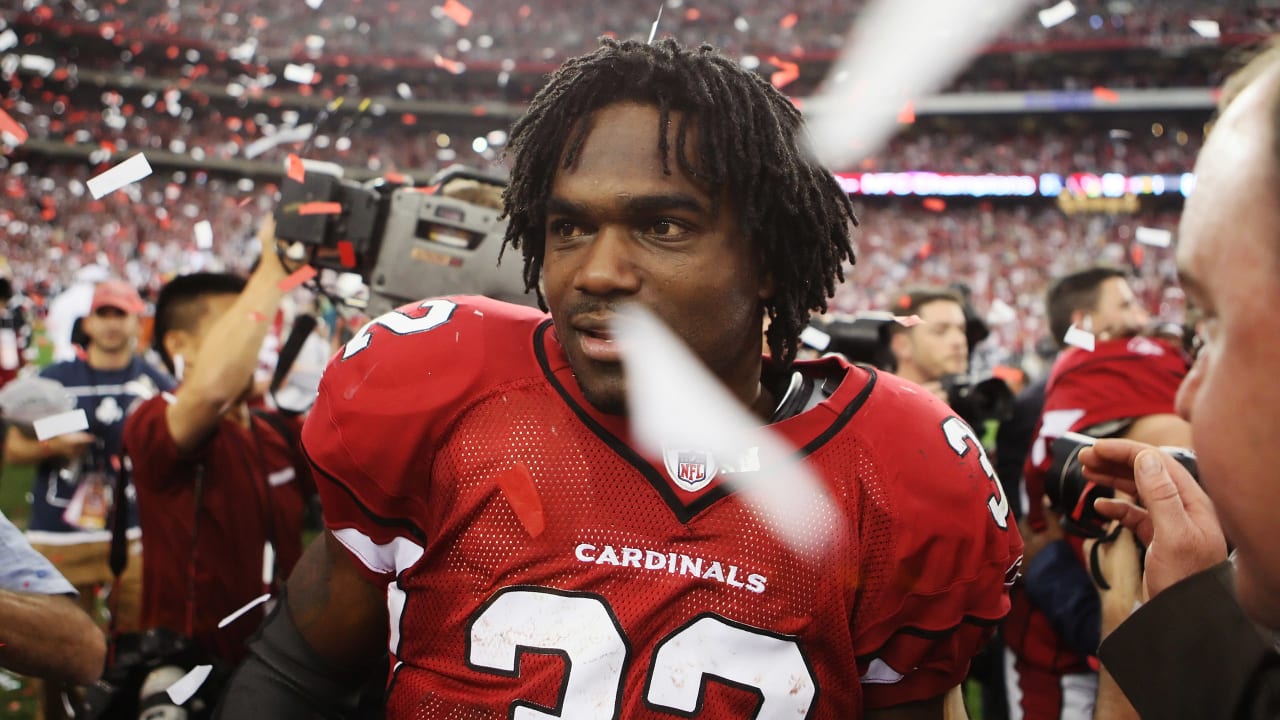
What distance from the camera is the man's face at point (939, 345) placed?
3557mm

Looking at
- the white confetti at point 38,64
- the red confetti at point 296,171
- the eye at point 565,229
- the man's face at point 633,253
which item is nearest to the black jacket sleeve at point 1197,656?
the man's face at point 633,253

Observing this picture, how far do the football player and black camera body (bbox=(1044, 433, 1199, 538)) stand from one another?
24 centimetres

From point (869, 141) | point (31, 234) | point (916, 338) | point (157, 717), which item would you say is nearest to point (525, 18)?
point (869, 141)

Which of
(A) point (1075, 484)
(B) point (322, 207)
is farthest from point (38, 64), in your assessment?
(A) point (1075, 484)

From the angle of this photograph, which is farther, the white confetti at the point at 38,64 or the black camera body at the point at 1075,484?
the white confetti at the point at 38,64

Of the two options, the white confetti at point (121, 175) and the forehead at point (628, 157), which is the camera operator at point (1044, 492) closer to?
the forehead at point (628, 157)

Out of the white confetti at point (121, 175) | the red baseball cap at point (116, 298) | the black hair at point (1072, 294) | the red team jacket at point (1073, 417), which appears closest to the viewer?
the white confetti at point (121, 175)

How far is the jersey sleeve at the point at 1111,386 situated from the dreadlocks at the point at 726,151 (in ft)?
3.91

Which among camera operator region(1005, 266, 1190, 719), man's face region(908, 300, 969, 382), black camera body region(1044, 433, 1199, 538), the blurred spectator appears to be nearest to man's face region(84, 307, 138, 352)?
the blurred spectator

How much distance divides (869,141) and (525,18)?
9765mm

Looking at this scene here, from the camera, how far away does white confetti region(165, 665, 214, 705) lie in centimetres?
200

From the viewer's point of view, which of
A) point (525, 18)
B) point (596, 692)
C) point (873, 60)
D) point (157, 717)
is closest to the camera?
point (596, 692)

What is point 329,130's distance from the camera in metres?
23.9

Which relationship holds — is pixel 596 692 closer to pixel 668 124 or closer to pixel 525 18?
pixel 668 124
